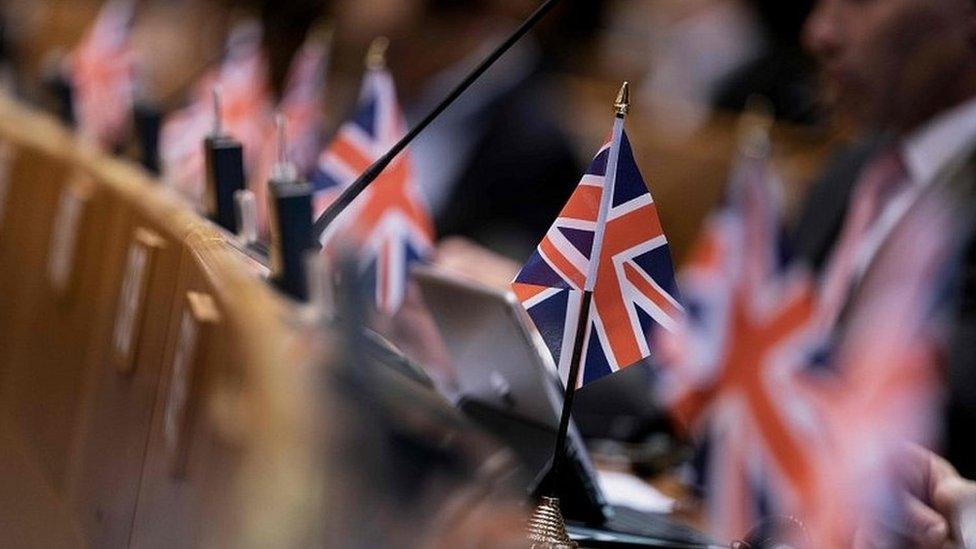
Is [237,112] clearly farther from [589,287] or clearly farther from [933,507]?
[589,287]

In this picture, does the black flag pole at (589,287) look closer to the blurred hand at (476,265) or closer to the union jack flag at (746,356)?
the union jack flag at (746,356)

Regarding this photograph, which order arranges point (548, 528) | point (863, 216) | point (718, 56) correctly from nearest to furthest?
point (548, 528), point (863, 216), point (718, 56)

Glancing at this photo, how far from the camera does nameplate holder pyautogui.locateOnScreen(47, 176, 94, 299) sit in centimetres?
221

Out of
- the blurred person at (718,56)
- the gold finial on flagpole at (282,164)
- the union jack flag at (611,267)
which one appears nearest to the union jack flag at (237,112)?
the blurred person at (718,56)

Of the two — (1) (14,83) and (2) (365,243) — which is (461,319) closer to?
(2) (365,243)

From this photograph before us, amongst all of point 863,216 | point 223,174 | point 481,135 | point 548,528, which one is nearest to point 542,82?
point 481,135

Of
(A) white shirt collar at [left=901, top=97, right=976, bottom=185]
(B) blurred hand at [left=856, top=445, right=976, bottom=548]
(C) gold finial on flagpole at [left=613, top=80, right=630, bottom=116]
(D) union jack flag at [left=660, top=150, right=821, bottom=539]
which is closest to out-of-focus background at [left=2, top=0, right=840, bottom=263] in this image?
(D) union jack flag at [left=660, top=150, right=821, bottom=539]

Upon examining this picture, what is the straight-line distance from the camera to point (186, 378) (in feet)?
4.25

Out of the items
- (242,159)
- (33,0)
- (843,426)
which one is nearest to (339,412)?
(242,159)

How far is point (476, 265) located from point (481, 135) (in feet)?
3.19

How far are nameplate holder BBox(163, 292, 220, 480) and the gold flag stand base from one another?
0.26 metres

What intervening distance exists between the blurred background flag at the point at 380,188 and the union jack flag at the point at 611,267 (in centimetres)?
191

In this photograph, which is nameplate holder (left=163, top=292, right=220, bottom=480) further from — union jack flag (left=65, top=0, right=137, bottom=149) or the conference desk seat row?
union jack flag (left=65, top=0, right=137, bottom=149)

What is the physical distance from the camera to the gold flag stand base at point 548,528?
3.79 ft
